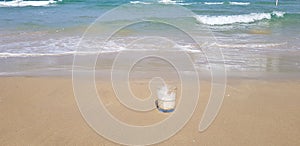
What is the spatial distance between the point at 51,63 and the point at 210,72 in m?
3.56

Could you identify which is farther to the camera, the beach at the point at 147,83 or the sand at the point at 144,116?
the beach at the point at 147,83

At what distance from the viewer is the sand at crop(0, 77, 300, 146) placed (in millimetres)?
3588

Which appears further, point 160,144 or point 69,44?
point 69,44

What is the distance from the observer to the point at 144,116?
4.14 m

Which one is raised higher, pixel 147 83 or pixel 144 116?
Answer: pixel 147 83

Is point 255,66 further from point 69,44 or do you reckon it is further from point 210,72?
point 69,44

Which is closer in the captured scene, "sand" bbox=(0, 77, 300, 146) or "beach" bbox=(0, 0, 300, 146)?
"sand" bbox=(0, 77, 300, 146)

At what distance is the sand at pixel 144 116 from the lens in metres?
3.59

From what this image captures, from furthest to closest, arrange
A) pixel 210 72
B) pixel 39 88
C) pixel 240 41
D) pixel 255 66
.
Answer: pixel 240 41 < pixel 255 66 < pixel 210 72 < pixel 39 88

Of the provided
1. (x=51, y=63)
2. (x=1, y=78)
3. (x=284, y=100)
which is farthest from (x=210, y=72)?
(x=1, y=78)

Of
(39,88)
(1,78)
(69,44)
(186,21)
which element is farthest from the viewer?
(186,21)

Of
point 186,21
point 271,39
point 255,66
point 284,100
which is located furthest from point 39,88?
point 186,21

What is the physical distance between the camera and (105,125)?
3885 millimetres

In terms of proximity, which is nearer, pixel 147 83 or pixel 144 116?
pixel 144 116
